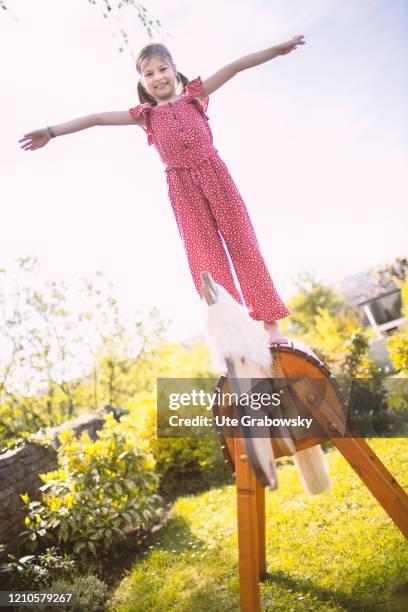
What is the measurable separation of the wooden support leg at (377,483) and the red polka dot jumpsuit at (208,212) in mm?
673

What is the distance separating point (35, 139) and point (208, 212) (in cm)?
101

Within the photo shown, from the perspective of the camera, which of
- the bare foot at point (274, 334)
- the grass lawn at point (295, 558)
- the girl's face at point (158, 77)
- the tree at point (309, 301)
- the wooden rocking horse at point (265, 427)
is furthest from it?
the tree at point (309, 301)

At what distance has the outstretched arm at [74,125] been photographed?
2172 millimetres

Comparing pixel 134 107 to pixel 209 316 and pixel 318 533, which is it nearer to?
pixel 209 316

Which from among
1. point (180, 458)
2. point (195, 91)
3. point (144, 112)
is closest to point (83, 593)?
point (180, 458)

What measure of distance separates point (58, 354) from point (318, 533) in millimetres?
7699

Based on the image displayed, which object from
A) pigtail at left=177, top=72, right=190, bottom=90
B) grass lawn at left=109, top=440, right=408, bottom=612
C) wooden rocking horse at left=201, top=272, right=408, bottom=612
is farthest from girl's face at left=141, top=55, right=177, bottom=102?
grass lawn at left=109, top=440, right=408, bottom=612

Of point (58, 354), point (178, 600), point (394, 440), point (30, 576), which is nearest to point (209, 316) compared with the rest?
point (178, 600)

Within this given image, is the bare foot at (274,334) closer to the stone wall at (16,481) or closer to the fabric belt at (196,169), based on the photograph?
the fabric belt at (196,169)

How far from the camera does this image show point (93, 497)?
167 inches

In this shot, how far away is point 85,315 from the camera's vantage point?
10.1m

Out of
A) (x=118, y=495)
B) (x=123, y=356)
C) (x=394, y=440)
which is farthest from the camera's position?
(x=123, y=356)

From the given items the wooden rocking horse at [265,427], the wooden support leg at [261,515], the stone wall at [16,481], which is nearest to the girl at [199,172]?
the wooden rocking horse at [265,427]

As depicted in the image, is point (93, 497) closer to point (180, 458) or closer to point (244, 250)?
point (180, 458)
